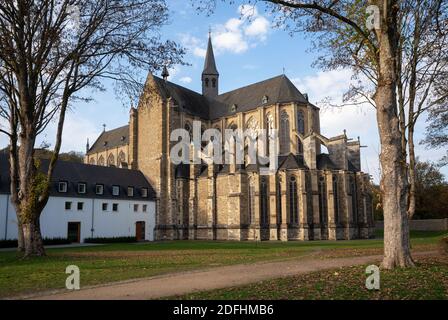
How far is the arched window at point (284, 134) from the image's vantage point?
4631 cm

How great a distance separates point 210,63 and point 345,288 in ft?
177

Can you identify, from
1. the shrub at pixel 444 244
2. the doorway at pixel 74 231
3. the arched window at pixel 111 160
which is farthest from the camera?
the arched window at pixel 111 160

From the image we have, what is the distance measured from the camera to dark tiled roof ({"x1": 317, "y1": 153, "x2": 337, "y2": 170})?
41500 millimetres

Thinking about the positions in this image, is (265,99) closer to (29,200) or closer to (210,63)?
(210,63)

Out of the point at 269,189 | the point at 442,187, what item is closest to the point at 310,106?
the point at 269,189

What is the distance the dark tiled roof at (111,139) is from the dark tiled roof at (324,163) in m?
29.9

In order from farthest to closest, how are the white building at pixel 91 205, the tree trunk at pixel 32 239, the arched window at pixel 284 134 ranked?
the arched window at pixel 284 134 → the white building at pixel 91 205 → the tree trunk at pixel 32 239

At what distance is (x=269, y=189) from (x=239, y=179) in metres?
3.33

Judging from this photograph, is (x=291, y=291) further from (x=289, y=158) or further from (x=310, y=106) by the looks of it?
(x=310, y=106)

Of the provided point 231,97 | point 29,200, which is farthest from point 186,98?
point 29,200

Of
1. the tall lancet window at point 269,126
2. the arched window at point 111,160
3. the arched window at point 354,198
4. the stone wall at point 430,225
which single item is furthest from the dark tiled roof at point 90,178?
the stone wall at point 430,225

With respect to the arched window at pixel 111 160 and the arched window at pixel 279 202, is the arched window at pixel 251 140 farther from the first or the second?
the arched window at pixel 111 160

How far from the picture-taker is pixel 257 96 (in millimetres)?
50844

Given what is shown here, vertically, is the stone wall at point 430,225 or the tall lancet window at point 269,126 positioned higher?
the tall lancet window at point 269,126
